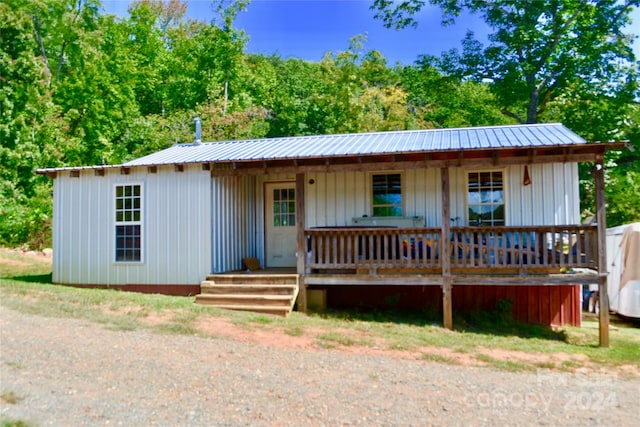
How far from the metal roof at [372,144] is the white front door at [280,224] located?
1119 millimetres

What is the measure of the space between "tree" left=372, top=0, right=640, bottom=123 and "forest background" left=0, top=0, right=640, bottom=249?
6cm

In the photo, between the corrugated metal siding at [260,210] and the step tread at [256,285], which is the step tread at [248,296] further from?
the corrugated metal siding at [260,210]

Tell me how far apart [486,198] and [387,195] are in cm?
208

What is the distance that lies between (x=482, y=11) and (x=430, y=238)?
18.1 metres

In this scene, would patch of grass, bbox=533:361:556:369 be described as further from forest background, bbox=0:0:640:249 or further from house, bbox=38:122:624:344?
forest background, bbox=0:0:640:249

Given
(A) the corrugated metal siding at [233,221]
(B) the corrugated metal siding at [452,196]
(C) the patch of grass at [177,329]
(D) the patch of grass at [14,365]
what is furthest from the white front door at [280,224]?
(D) the patch of grass at [14,365]

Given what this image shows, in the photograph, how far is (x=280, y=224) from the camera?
1238 centimetres

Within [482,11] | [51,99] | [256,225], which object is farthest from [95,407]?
[482,11]

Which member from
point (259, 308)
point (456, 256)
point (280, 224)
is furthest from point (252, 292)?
point (456, 256)

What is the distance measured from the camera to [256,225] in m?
12.3

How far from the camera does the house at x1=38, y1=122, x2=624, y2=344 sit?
9164 mm

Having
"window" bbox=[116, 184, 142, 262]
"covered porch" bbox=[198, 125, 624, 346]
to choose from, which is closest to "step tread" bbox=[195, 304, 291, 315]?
"covered porch" bbox=[198, 125, 624, 346]

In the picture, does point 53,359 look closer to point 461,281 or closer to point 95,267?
point 95,267

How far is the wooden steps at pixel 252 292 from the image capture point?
375 inches
